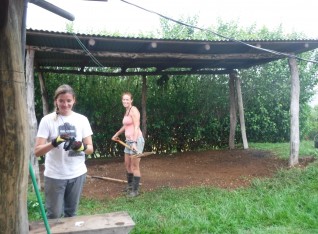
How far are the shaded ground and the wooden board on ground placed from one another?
3199 millimetres

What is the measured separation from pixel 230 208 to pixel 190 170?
126 inches

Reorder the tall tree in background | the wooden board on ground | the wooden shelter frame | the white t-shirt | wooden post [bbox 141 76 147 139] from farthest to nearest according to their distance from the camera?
wooden post [bbox 141 76 147 139] < the wooden shelter frame < the white t-shirt < the wooden board on ground < the tall tree in background

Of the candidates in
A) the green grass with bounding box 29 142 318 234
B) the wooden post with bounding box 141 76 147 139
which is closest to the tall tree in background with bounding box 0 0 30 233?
the green grass with bounding box 29 142 318 234

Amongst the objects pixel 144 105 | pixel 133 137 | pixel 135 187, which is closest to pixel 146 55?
pixel 133 137

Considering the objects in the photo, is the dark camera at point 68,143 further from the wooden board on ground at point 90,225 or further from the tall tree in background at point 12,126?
the tall tree in background at point 12,126

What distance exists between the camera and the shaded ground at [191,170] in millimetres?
6398

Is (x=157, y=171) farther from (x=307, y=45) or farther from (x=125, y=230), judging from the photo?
(x=125, y=230)

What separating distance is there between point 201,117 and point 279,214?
706 centimetres

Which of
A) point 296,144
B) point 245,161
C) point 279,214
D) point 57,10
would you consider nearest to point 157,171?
point 245,161

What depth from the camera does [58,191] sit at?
299cm

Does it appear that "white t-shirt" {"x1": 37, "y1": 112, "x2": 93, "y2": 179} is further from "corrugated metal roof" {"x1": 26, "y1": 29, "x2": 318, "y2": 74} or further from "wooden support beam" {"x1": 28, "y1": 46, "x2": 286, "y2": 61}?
"wooden support beam" {"x1": 28, "y1": 46, "x2": 286, "y2": 61}

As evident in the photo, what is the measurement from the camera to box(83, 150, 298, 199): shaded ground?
6.40 metres

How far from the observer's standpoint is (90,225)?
2.53 m

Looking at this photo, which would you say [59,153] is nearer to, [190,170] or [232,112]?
[190,170]
